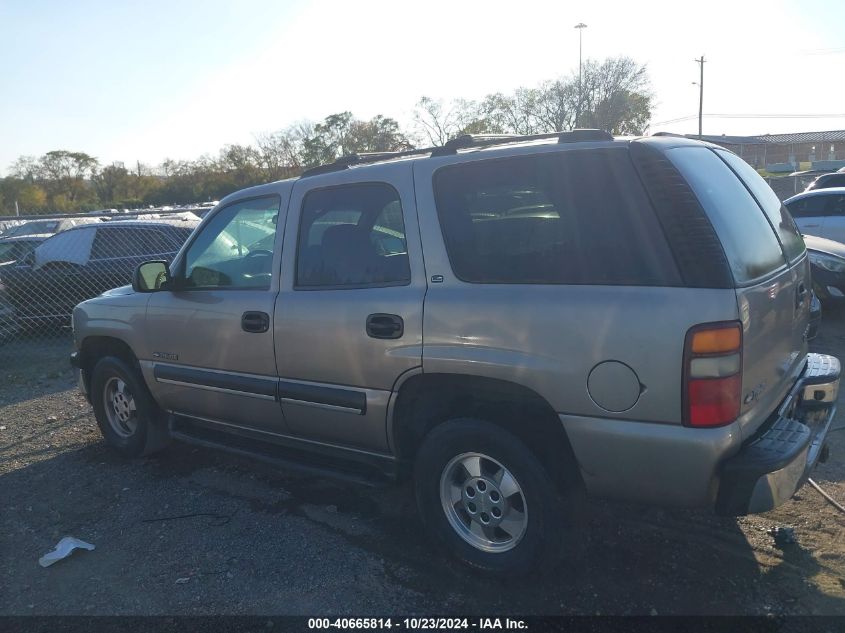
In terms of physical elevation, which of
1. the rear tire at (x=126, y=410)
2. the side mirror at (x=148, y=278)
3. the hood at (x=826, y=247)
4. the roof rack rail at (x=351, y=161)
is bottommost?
the rear tire at (x=126, y=410)

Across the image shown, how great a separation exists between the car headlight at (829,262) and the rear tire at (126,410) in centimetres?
743

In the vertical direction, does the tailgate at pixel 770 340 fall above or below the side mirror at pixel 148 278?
below

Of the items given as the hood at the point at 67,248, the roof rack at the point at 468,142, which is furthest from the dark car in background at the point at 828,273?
the hood at the point at 67,248

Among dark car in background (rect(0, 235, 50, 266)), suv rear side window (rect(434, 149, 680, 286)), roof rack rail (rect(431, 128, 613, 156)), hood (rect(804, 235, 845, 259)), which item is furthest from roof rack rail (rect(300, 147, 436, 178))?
dark car in background (rect(0, 235, 50, 266))

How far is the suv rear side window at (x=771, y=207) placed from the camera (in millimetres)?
3602

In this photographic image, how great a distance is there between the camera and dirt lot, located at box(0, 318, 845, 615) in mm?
3236

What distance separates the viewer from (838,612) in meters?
3.00

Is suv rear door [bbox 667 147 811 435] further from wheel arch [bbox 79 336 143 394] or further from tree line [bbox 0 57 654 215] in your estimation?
tree line [bbox 0 57 654 215]

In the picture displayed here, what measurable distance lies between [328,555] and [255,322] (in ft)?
4.56

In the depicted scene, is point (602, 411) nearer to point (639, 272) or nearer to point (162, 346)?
point (639, 272)

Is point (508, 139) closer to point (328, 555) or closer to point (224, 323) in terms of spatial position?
point (224, 323)

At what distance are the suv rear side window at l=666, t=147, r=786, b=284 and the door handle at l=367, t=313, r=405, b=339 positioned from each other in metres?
1.46

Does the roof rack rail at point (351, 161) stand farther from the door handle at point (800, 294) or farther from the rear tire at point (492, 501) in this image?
the door handle at point (800, 294)

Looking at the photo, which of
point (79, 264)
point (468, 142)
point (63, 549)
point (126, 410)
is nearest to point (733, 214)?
point (468, 142)
